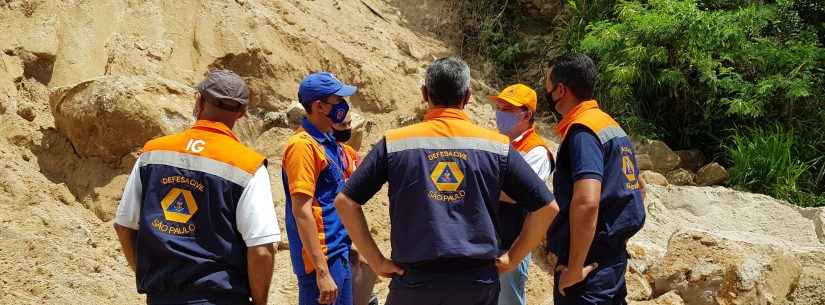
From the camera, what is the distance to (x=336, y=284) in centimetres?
400

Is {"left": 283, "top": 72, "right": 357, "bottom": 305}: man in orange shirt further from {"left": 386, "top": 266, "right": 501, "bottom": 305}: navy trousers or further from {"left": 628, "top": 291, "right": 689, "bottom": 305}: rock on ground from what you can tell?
{"left": 628, "top": 291, "right": 689, "bottom": 305}: rock on ground

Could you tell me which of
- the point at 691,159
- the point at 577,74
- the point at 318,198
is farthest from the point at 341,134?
the point at 691,159

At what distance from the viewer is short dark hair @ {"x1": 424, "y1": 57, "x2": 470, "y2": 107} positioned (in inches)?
135

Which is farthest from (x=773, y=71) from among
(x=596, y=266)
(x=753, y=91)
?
(x=596, y=266)

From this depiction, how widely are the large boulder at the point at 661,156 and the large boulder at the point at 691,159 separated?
1.04ft

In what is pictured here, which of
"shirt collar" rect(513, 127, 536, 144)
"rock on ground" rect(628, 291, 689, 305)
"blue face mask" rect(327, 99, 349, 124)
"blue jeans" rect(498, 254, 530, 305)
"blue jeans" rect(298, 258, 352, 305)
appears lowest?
"rock on ground" rect(628, 291, 689, 305)

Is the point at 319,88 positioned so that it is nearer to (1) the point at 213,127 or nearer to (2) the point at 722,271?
(1) the point at 213,127

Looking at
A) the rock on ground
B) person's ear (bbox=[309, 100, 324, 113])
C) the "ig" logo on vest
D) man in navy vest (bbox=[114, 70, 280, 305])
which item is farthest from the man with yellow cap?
the rock on ground

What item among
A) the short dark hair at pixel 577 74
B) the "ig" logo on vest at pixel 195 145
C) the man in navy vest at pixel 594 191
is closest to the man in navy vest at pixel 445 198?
the man in navy vest at pixel 594 191

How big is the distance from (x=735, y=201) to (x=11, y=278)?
21.2 ft

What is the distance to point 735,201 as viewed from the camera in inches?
333

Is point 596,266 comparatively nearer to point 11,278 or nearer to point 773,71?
point 11,278

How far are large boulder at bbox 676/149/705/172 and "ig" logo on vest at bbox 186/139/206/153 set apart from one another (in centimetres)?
784

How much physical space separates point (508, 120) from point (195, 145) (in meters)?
2.04
